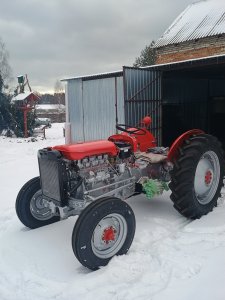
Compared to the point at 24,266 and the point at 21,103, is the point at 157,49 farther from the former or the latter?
the point at 24,266

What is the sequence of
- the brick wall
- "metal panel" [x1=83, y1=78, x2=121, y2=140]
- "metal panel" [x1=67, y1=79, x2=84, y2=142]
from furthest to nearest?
the brick wall, "metal panel" [x1=67, y1=79, x2=84, y2=142], "metal panel" [x1=83, y1=78, x2=121, y2=140]

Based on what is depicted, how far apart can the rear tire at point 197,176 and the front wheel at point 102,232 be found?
939mm

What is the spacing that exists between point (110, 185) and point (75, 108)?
713cm

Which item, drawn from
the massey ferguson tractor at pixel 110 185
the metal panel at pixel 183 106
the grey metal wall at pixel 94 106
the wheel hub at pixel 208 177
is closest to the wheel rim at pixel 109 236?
the massey ferguson tractor at pixel 110 185

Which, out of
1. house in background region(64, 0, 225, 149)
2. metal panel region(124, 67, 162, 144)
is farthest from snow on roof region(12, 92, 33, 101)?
metal panel region(124, 67, 162, 144)

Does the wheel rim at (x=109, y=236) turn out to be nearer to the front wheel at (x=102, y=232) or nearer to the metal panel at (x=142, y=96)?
the front wheel at (x=102, y=232)

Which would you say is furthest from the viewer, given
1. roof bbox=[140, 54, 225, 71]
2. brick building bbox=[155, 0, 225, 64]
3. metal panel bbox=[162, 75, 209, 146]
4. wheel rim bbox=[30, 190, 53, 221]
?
brick building bbox=[155, 0, 225, 64]

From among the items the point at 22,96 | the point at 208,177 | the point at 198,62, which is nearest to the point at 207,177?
the point at 208,177

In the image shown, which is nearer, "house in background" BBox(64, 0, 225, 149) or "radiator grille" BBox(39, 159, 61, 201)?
"radiator grille" BBox(39, 159, 61, 201)

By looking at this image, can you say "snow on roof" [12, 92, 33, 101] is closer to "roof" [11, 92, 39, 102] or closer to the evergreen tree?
"roof" [11, 92, 39, 102]

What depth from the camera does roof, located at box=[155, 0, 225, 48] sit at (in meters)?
16.0

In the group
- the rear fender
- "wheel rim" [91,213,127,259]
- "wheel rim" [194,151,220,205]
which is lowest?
"wheel rim" [91,213,127,259]

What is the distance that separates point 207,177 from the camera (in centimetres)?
450

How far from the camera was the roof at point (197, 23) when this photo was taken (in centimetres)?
1595
